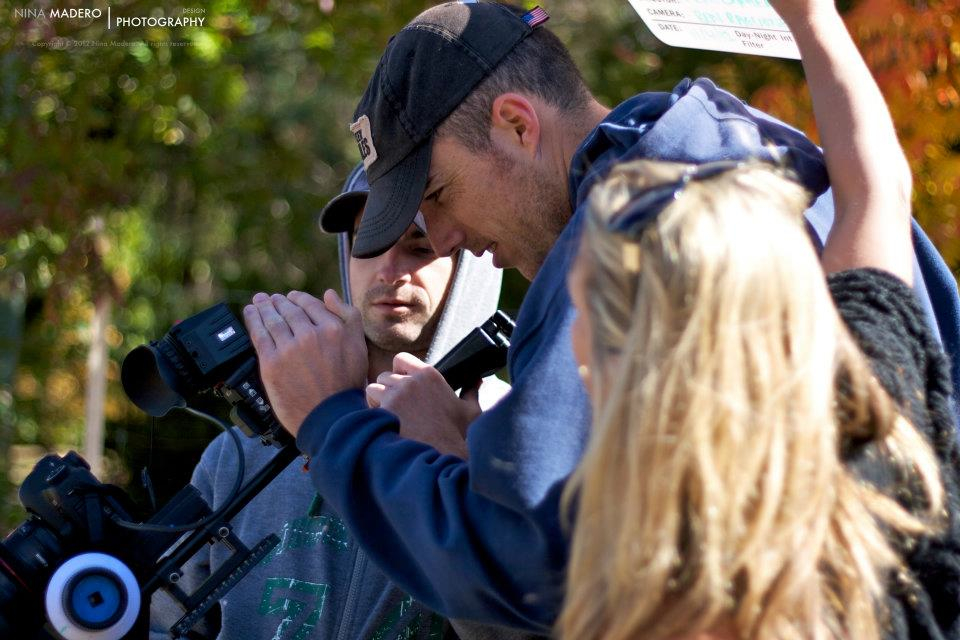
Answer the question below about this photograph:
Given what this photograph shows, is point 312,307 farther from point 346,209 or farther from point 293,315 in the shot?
point 346,209

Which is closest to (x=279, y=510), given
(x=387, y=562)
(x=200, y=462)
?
(x=200, y=462)

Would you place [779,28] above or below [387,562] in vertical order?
above

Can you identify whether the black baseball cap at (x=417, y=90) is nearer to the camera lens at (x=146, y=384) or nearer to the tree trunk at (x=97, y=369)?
the camera lens at (x=146, y=384)

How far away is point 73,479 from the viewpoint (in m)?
2.10

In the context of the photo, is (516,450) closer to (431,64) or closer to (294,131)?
(431,64)

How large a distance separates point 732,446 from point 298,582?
141cm

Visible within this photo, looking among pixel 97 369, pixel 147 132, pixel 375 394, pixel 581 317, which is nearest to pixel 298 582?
pixel 375 394

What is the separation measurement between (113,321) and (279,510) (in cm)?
467

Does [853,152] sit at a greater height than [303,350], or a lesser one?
lesser

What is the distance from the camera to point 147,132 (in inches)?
199

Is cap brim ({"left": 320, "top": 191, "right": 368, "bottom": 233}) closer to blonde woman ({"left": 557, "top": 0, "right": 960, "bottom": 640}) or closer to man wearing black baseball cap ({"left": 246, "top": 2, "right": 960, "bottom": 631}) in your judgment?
man wearing black baseball cap ({"left": 246, "top": 2, "right": 960, "bottom": 631})

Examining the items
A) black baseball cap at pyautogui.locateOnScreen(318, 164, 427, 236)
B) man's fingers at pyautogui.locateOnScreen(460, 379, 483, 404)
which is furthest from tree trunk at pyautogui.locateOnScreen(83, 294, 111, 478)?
man's fingers at pyautogui.locateOnScreen(460, 379, 483, 404)

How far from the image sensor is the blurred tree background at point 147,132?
3.40 m

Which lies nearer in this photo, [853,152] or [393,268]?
[853,152]
